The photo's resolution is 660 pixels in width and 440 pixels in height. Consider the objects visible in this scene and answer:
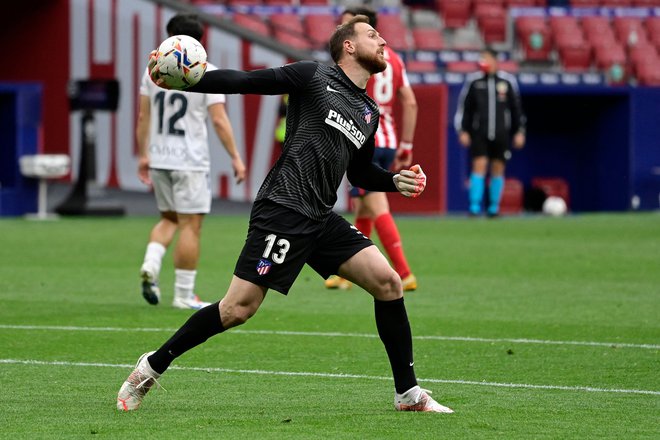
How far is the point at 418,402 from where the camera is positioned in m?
6.57

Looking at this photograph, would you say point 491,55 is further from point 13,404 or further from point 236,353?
point 13,404

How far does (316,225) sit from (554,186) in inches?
821

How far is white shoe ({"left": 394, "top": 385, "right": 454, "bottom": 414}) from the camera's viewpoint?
6.56 metres

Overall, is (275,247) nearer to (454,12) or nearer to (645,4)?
(454,12)

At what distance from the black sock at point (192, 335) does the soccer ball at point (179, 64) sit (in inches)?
43.7

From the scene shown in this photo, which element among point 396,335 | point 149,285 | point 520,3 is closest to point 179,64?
point 396,335

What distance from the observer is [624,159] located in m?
25.8

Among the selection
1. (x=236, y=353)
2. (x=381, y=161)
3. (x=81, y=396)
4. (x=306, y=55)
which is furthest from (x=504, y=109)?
(x=81, y=396)

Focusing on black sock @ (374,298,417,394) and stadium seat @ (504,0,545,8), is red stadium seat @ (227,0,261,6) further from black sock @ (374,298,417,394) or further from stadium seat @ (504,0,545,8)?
black sock @ (374,298,417,394)

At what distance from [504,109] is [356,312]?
464 inches

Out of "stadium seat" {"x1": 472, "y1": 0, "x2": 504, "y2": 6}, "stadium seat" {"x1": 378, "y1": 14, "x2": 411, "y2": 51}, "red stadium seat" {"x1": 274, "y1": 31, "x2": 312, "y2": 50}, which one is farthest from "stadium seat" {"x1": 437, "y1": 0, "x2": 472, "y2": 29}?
"red stadium seat" {"x1": 274, "y1": 31, "x2": 312, "y2": 50}

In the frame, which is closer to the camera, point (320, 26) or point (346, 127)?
Answer: point (346, 127)

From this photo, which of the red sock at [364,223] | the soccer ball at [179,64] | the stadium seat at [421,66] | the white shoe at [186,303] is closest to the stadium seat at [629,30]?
the stadium seat at [421,66]

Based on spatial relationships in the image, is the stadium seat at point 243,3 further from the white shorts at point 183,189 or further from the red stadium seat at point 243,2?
the white shorts at point 183,189
